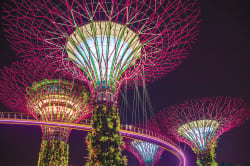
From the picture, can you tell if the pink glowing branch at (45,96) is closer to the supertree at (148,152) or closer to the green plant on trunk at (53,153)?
the green plant on trunk at (53,153)

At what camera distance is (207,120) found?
29.7 m

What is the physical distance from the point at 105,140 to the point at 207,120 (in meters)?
22.3

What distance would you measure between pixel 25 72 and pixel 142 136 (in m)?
16.2

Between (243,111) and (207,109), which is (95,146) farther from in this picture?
(243,111)

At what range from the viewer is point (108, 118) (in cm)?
1224

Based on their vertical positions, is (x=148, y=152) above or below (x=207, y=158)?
below

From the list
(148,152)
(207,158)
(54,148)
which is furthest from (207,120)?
(54,148)

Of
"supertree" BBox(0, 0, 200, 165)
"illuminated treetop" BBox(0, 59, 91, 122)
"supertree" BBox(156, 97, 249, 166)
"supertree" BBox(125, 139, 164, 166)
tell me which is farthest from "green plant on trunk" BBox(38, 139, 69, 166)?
"supertree" BBox(125, 139, 164, 166)

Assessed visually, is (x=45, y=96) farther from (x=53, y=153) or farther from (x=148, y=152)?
(x=148, y=152)

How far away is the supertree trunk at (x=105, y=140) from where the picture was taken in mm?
11367

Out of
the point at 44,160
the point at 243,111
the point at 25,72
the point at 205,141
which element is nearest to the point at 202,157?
the point at 205,141

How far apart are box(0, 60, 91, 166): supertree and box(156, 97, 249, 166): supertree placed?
12.8 meters

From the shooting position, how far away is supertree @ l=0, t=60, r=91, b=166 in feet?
74.7

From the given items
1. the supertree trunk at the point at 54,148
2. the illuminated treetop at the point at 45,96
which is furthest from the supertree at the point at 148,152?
the supertree trunk at the point at 54,148
